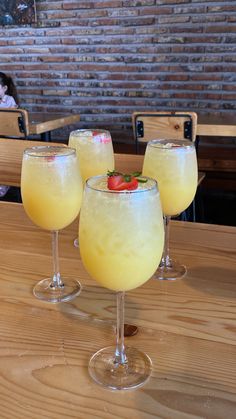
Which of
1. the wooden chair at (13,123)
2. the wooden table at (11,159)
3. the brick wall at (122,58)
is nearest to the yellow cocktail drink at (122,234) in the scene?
the wooden table at (11,159)

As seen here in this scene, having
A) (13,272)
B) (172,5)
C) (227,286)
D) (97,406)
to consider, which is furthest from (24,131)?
(97,406)

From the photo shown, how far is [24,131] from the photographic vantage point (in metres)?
2.55

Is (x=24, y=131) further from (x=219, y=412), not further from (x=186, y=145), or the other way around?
(x=219, y=412)

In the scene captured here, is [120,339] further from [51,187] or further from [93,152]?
[93,152]

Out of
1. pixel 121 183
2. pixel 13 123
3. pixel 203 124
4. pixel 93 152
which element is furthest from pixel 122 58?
pixel 121 183

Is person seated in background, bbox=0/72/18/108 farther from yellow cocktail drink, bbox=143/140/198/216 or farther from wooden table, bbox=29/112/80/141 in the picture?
yellow cocktail drink, bbox=143/140/198/216

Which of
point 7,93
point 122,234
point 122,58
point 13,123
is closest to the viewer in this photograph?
point 122,234

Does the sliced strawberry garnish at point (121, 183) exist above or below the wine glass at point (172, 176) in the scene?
above

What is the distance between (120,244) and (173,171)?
290mm

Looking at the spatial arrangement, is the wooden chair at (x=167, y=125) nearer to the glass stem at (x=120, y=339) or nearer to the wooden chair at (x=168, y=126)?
the wooden chair at (x=168, y=126)

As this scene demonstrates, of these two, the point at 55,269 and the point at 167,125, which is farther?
the point at 167,125

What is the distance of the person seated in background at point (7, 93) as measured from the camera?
338cm

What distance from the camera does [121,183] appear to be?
1.70 feet

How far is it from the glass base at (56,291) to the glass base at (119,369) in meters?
0.15
